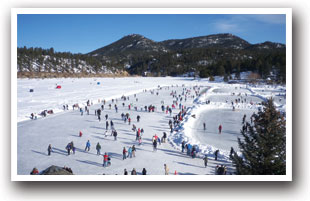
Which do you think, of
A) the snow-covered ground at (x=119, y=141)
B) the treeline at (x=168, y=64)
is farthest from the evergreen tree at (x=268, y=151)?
the treeline at (x=168, y=64)

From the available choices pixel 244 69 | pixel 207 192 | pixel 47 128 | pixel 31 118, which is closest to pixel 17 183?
pixel 207 192

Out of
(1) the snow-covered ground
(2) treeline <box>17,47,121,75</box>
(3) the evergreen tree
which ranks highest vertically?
(2) treeline <box>17,47,121,75</box>

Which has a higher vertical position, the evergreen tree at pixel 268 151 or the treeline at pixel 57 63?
the treeline at pixel 57 63

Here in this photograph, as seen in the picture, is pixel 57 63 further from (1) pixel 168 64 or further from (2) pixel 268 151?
(2) pixel 268 151

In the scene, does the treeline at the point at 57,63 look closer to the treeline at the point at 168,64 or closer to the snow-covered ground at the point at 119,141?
the treeline at the point at 168,64

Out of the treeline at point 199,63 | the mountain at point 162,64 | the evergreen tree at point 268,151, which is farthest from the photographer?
the treeline at point 199,63

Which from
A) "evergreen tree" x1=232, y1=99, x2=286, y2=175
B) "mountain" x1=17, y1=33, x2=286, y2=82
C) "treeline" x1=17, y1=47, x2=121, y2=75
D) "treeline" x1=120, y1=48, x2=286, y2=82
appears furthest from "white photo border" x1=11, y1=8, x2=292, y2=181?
"treeline" x1=120, y1=48, x2=286, y2=82

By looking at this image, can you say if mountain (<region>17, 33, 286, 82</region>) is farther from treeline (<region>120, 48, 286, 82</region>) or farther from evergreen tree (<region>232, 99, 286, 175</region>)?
evergreen tree (<region>232, 99, 286, 175</region>)

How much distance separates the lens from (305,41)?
5660mm

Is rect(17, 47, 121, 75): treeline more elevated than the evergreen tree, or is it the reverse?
rect(17, 47, 121, 75): treeline

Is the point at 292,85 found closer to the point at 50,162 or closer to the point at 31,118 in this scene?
the point at 50,162

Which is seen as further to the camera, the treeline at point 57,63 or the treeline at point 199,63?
the treeline at point 199,63
